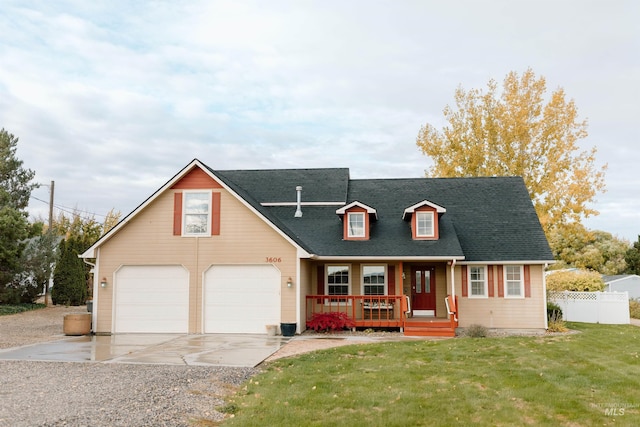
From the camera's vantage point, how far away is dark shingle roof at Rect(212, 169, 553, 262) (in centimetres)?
1962

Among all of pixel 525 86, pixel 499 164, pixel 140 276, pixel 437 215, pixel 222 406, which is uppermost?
pixel 525 86

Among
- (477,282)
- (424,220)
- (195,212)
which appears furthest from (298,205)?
(477,282)

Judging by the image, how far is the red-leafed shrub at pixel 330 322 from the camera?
60.4 ft

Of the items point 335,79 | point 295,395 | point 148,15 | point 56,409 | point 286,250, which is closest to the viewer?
point 56,409

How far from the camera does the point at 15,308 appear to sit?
88.9ft

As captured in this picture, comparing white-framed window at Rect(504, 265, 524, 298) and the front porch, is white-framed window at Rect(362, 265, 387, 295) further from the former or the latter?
white-framed window at Rect(504, 265, 524, 298)

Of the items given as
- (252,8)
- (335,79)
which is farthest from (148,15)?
(335,79)

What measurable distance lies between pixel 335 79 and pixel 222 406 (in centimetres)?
1443

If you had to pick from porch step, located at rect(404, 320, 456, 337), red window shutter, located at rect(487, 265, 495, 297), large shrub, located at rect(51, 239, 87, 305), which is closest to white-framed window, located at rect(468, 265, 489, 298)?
red window shutter, located at rect(487, 265, 495, 297)

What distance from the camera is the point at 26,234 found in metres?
27.9

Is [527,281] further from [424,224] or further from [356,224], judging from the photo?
[356,224]

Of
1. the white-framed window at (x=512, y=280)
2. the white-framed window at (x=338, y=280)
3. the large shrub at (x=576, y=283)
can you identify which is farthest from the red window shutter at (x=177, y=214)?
the large shrub at (x=576, y=283)

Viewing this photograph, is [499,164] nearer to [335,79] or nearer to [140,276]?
[335,79]

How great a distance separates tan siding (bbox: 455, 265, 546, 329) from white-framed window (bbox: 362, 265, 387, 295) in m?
3.26
